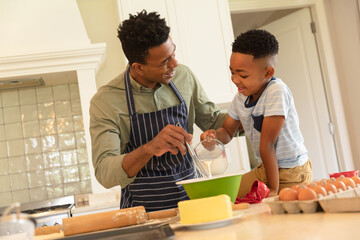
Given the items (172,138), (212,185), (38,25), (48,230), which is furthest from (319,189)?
(38,25)

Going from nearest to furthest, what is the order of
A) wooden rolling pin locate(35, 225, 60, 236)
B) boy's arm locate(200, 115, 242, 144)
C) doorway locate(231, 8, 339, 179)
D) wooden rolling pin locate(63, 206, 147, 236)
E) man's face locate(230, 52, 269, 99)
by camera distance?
1. wooden rolling pin locate(63, 206, 147, 236)
2. wooden rolling pin locate(35, 225, 60, 236)
3. man's face locate(230, 52, 269, 99)
4. boy's arm locate(200, 115, 242, 144)
5. doorway locate(231, 8, 339, 179)

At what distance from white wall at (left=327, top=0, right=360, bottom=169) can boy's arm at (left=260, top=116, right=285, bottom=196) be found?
252 cm

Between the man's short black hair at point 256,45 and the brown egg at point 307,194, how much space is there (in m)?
0.79

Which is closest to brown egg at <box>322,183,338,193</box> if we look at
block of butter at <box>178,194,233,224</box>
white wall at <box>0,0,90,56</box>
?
block of butter at <box>178,194,233,224</box>

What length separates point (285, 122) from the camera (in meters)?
1.57

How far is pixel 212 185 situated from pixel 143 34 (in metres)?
0.60

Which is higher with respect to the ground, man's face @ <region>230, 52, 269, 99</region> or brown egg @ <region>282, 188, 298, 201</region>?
man's face @ <region>230, 52, 269, 99</region>

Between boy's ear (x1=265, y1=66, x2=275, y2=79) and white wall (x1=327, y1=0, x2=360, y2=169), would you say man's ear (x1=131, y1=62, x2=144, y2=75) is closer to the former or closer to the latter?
boy's ear (x1=265, y1=66, x2=275, y2=79)

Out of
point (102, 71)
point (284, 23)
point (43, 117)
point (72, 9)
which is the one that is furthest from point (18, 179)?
point (284, 23)

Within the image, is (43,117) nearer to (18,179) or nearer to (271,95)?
(18,179)

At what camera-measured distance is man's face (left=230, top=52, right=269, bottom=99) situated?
163cm

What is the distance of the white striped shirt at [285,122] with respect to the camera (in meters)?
1.54

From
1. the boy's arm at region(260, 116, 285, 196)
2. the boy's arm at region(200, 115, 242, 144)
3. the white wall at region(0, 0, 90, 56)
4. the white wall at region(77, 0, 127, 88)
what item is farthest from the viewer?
the white wall at region(77, 0, 127, 88)

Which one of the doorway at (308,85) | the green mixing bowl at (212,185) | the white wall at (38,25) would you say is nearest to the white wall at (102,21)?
the white wall at (38,25)
